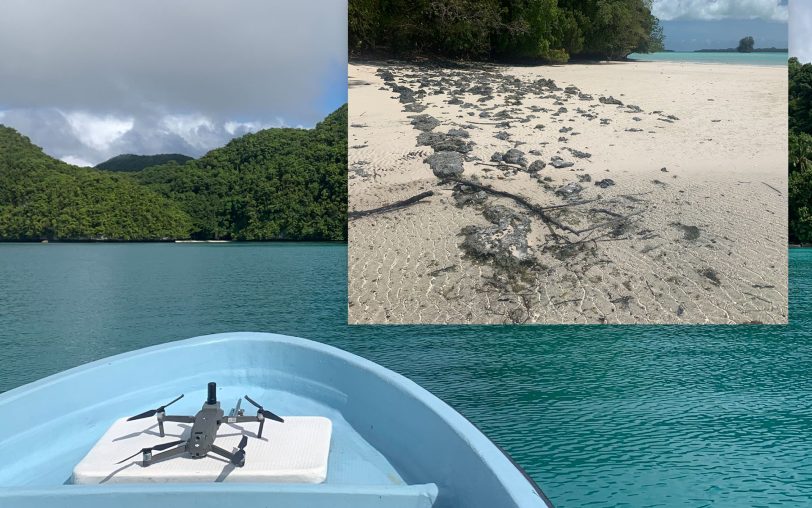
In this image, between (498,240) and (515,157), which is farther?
(515,157)

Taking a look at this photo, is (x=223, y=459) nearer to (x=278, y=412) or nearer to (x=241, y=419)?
(x=241, y=419)

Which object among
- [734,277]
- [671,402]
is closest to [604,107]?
[734,277]

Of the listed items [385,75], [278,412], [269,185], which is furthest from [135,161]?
[278,412]

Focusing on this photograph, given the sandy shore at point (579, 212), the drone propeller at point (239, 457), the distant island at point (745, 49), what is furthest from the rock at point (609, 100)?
the drone propeller at point (239, 457)

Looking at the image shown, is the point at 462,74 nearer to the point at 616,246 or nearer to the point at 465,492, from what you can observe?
the point at 616,246

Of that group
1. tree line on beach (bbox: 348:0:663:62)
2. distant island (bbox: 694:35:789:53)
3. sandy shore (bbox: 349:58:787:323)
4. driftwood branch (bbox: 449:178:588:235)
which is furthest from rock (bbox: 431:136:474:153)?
distant island (bbox: 694:35:789:53)

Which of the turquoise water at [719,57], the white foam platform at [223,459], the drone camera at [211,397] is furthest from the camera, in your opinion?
the turquoise water at [719,57]

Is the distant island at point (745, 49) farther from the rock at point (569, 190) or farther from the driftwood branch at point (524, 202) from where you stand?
the driftwood branch at point (524, 202)
